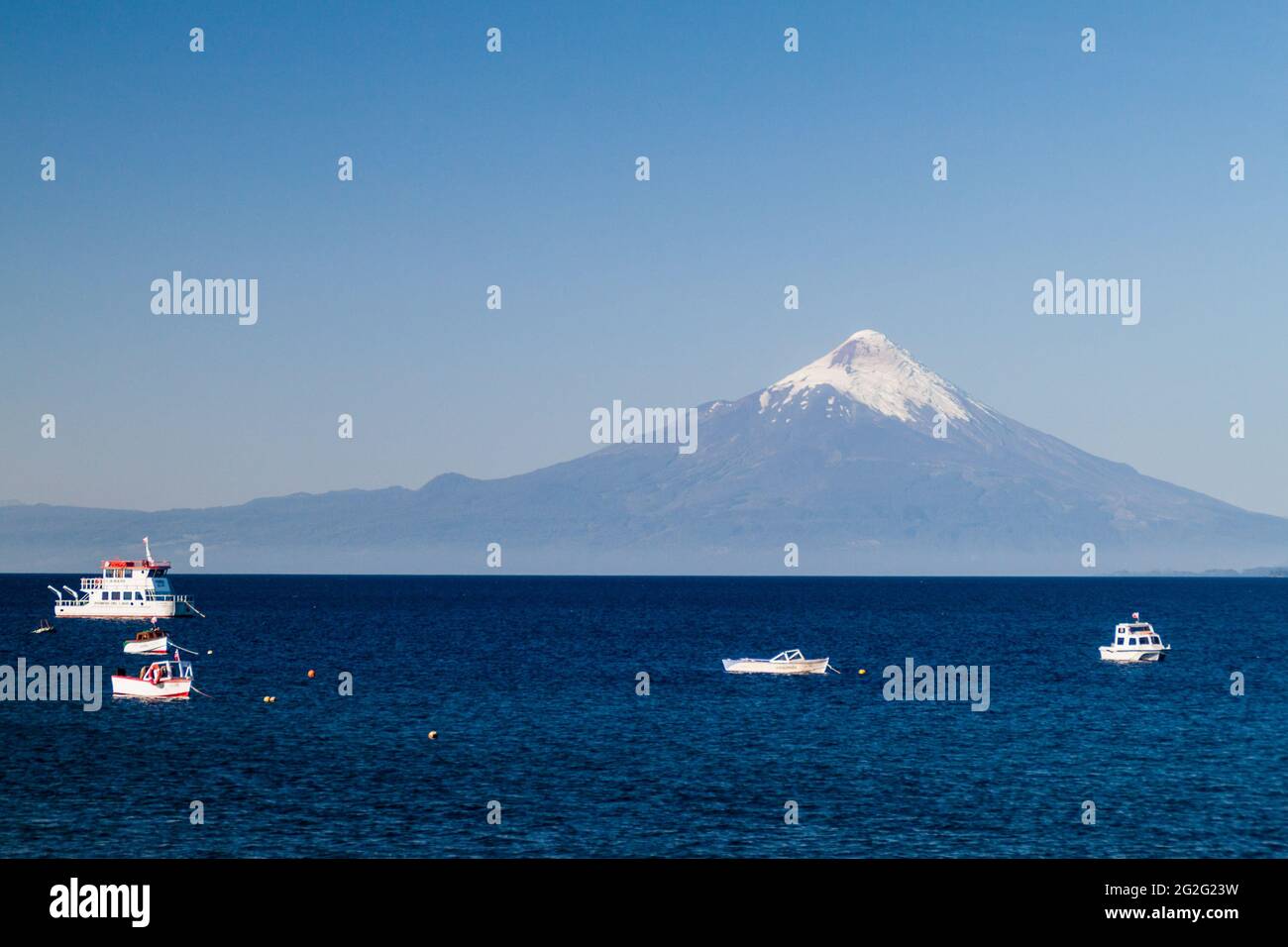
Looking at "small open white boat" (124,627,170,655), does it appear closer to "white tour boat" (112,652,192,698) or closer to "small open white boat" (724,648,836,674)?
"white tour boat" (112,652,192,698)

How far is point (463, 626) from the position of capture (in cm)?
19312

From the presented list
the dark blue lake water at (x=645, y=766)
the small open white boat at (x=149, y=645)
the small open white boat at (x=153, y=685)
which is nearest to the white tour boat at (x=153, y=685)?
the small open white boat at (x=153, y=685)

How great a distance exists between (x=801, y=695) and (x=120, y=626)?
416ft

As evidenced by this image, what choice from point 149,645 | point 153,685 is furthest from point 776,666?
point 149,645

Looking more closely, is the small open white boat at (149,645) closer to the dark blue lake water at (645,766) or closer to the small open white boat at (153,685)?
the dark blue lake water at (645,766)

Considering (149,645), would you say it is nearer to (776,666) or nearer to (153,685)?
(153,685)

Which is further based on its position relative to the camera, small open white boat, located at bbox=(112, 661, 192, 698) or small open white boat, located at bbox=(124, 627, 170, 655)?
small open white boat, located at bbox=(124, 627, 170, 655)

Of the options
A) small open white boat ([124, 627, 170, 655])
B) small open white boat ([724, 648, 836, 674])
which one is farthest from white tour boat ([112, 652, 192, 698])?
small open white boat ([724, 648, 836, 674])

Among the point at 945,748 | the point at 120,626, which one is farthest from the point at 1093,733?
the point at 120,626

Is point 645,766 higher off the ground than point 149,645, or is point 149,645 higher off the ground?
point 149,645

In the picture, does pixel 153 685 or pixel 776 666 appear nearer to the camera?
pixel 153 685

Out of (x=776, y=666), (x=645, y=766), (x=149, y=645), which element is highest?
(x=149, y=645)
